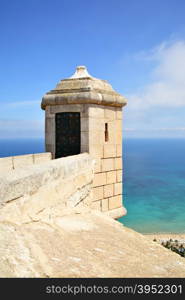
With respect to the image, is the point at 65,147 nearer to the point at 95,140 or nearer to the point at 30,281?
the point at 95,140

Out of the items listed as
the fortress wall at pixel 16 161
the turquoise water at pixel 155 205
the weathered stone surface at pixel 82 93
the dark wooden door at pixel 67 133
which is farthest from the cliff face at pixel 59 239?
the turquoise water at pixel 155 205

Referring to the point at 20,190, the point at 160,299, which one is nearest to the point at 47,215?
the point at 20,190

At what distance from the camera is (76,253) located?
316 centimetres

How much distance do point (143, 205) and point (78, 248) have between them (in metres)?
54.5

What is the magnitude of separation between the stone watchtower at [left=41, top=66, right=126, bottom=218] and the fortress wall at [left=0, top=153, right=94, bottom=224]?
1.30 m

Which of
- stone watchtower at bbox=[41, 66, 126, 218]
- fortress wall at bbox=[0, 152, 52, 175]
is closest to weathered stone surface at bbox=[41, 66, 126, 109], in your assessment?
stone watchtower at bbox=[41, 66, 126, 218]

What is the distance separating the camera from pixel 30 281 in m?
2.34

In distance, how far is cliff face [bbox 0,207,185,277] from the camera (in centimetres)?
262

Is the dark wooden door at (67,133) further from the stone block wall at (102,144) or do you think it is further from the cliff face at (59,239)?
the cliff face at (59,239)

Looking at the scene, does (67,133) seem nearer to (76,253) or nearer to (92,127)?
(92,127)

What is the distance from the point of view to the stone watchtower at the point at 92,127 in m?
6.79

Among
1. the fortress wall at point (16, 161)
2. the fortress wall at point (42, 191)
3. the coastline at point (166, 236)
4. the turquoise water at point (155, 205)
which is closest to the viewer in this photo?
the fortress wall at point (42, 191)

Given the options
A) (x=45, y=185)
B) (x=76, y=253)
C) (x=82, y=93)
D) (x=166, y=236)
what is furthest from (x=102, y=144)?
(x=166, y=236)

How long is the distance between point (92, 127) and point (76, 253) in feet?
13.3
